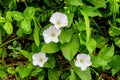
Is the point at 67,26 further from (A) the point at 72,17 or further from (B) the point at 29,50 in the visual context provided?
(B) the point at 29,50

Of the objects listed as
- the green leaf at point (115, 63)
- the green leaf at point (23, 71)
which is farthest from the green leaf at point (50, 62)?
the green leaf at point (115, 63)

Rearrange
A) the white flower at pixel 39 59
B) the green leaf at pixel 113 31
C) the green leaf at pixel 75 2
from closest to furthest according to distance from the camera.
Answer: the green leaf at pixel 75 2 < the white flower at pixel 39 59 < the green leaf at pixel 113 31

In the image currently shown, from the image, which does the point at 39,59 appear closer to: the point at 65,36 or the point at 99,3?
the point at 65,36

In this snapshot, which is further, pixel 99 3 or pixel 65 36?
pixel 99 3

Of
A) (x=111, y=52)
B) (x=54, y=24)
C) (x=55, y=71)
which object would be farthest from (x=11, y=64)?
(x=111, y=52)

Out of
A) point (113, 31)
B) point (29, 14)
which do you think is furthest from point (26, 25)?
point (113, 31)

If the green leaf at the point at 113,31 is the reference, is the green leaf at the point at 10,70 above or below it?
below

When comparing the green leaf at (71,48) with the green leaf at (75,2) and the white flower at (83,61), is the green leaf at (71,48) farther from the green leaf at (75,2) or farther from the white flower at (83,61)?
the green leaf at (75,2)
